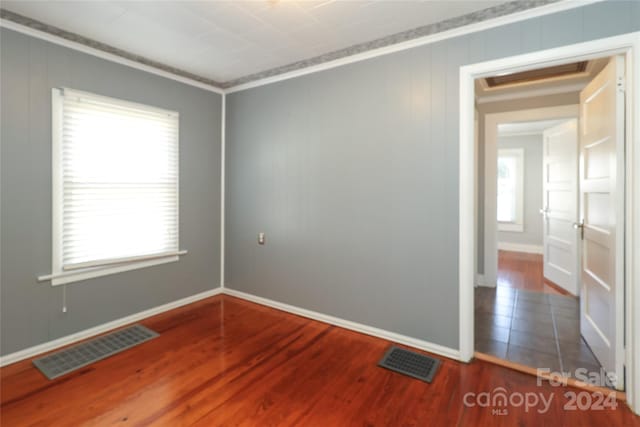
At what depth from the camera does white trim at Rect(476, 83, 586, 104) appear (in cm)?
388

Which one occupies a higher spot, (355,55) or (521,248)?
(355,55)

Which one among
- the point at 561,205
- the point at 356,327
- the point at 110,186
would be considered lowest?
the point at 356,327

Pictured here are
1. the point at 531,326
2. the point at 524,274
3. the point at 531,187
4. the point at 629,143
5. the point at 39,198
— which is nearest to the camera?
the point at 629,143

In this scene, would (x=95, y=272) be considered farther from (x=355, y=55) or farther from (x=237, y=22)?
(x=355, y=55)

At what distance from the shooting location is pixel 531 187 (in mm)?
6875

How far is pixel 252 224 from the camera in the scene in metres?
3.81

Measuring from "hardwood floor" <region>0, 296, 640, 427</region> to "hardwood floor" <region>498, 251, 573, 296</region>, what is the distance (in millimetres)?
2557

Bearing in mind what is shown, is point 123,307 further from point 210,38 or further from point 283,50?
point 283,50

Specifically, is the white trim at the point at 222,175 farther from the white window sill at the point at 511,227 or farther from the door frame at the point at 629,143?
the white window sill at the point at 511,227

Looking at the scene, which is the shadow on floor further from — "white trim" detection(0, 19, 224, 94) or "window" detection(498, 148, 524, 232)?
"white trim" detection(0, 19, 224, 94)

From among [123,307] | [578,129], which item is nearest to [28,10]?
[123,307]

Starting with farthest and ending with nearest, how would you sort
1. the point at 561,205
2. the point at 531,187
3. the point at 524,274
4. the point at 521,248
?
the point at 521,248, the point at 531,187, the point at 524,274, the point at 561,205

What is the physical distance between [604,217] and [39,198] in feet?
14.1

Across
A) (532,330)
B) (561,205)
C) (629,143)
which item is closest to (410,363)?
(532,330)
